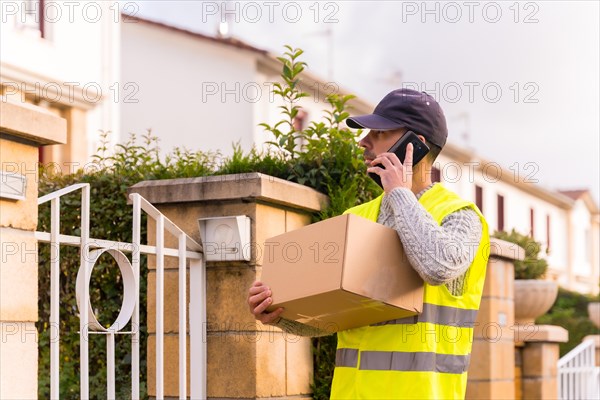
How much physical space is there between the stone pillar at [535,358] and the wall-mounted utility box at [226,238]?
154 inches

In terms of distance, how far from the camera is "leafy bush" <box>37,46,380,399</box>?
17.0 feet

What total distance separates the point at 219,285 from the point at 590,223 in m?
38.0

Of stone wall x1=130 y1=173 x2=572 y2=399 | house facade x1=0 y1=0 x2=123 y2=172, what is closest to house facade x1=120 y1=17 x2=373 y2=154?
house facade x1=0 y1=0 x2=123 y2=172

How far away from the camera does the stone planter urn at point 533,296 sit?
856cm

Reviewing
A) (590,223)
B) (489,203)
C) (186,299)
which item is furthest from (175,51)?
(590,223)

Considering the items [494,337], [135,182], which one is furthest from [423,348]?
[494,337]

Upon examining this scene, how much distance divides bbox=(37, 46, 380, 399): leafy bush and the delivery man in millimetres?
1658

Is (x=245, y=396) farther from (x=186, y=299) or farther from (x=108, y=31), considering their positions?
(x=108, y=31)

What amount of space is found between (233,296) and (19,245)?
1431mm

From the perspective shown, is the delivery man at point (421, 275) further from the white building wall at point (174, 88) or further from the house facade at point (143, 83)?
the white building wall at point (174, 88)

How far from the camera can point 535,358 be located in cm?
800

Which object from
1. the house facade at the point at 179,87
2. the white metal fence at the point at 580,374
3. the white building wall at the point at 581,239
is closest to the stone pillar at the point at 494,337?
the white metal fence at the point at 580,374

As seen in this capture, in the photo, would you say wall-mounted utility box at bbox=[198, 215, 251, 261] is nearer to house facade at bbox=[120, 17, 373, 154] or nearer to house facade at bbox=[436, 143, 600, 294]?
house facade at bbox=[120, 17, 373, 154]

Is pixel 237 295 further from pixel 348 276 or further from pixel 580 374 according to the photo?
pixel 580 374
